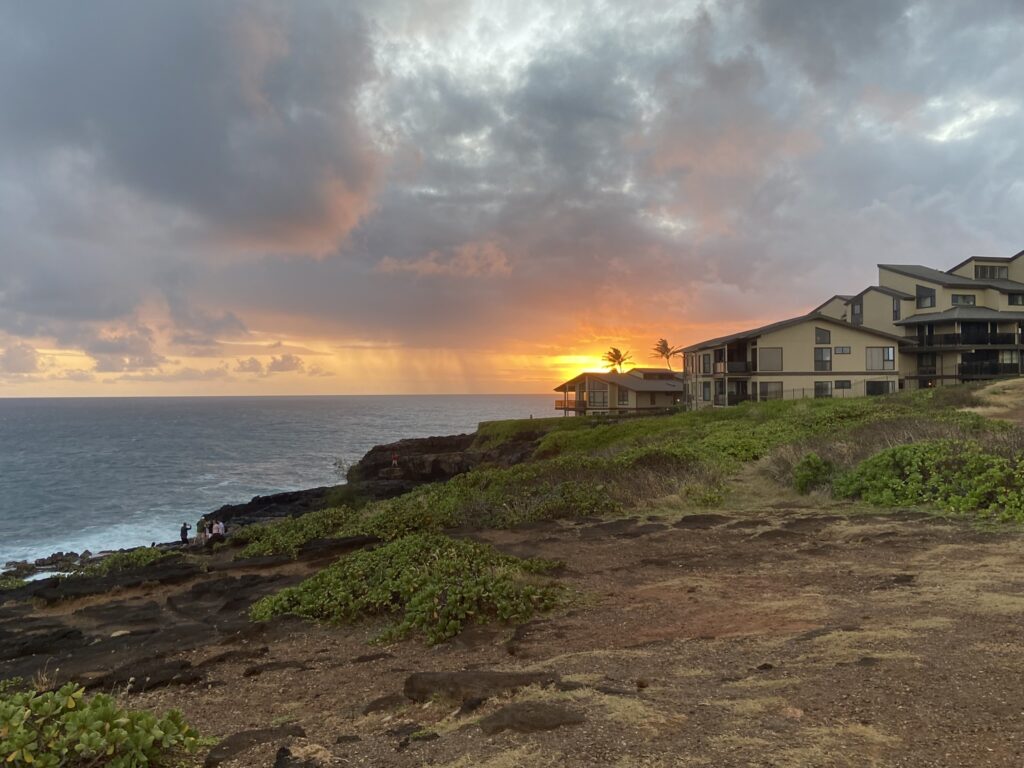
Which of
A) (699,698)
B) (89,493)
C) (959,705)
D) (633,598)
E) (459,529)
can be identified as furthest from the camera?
(89,493)

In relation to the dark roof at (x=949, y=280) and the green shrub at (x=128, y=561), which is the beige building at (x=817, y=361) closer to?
the dark roof at (x=949, y=280)

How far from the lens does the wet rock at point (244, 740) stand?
4504 millimetres

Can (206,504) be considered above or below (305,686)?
below

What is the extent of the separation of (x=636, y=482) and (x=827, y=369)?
39014 mm

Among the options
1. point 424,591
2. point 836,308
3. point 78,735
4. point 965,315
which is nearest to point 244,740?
point 78,735

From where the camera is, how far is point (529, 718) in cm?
455

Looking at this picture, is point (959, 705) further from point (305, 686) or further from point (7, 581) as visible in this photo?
point (7, 581)

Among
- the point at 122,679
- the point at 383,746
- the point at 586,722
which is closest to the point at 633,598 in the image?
the point at 586,722

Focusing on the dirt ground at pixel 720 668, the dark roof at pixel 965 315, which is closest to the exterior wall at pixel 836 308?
the dark roof at pixel 965 315

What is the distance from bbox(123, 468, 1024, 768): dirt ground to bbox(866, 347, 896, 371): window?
143 ft

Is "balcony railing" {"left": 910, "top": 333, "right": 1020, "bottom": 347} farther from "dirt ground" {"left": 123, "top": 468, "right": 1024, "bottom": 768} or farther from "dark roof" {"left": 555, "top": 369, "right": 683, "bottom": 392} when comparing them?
A: "dirt ground" {"left": 123, "top": 468, "right": 1024, "bottom": 768}

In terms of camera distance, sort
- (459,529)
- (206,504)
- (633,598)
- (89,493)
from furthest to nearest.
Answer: (89,493), (206,504), (459,529), (633,598)

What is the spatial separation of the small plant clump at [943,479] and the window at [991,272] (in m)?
59.7

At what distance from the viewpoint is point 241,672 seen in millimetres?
7027
